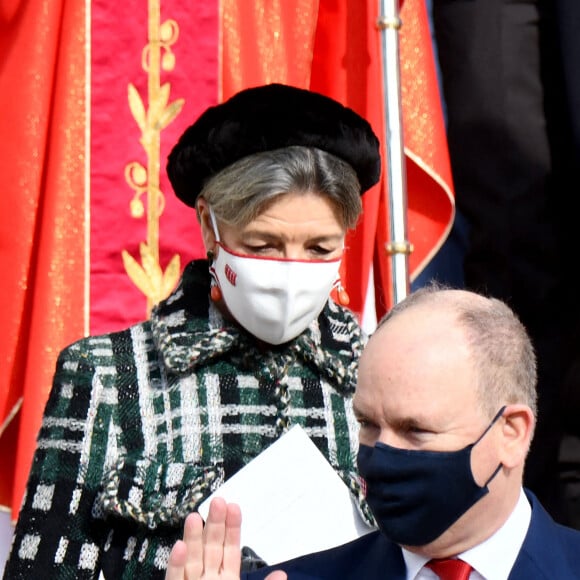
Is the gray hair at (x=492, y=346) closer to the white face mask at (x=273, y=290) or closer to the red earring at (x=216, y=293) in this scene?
the white face mask at (x=273, y=290)

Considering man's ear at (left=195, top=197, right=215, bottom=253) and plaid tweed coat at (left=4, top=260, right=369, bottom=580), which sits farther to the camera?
man's ear at (left=195, top=197, right=215, bottom=253)

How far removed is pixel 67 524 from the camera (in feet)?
9.61

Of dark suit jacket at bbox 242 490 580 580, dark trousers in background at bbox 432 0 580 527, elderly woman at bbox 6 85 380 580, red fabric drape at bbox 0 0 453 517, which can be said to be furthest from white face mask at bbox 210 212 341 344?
dark trousers in background at bbox 432 0 580 527

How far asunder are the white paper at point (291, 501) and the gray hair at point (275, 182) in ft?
1.48

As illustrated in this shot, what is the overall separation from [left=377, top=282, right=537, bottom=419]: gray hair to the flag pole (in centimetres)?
174

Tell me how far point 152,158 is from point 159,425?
1.41 m

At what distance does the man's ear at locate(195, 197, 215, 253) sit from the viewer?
10.2ft

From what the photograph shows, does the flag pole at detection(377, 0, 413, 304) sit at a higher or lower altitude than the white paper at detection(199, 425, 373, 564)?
higher

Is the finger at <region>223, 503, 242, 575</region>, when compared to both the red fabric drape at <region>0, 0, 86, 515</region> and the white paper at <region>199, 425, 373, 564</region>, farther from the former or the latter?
the red fabric drape at <region>0, 0, 86, 515</region>

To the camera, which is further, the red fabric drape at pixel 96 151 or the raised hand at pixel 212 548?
the red fabric drape at pixel 96 151

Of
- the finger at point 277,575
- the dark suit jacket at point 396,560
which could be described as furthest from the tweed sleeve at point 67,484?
the finger at point 277,575

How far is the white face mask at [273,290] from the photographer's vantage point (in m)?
2.98

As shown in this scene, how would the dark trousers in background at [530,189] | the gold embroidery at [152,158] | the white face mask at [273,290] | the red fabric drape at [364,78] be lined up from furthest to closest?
the dark trousers in background at [530,189] < the red fabric drape at [364,78] < the gold embroidery at [152,158] < the white face mask at [273,290]

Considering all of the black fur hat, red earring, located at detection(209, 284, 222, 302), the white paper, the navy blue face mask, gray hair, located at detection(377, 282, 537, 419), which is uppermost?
the black fur hat
